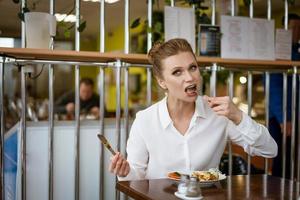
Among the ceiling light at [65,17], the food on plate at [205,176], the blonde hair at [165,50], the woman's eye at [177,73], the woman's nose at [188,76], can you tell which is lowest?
the food on plate at [205,176]

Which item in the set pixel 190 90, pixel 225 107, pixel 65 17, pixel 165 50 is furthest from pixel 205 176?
pixel 65 17

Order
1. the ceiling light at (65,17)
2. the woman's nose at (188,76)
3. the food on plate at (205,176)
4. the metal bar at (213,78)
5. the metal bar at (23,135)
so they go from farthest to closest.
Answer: the metal bar at (213,78) < the ceiling light at (65,17) < the metal bar at (23,135) < the woman's nose at (188,76) < the food on plate at (205,176)

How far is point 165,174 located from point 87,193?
0.63 metres

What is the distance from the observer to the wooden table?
58.3 inches

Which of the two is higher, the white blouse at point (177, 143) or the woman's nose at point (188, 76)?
the woman's nose at point (188, 76)

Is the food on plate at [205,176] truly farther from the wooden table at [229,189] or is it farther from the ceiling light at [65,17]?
the ceiling light at [65,17]

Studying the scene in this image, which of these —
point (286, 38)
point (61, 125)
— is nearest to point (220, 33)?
point (286, 38)

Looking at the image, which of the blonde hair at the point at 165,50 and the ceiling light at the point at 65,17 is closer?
the blonde hair at the point at 165,50

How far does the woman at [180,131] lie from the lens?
1.95 meters

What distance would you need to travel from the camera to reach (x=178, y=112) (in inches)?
82.3

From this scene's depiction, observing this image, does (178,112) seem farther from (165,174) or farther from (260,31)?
(260,31)

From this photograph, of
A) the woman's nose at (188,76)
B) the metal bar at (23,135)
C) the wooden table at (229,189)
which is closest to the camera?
the wooden table at (229,189)

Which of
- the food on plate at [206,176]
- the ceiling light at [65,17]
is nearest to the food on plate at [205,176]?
the food on plate at [206,176]

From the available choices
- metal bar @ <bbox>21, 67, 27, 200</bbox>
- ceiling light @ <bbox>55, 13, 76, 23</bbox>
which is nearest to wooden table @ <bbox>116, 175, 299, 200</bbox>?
metal bar @ <bbox>21, 67, 27, 200</bbox>
